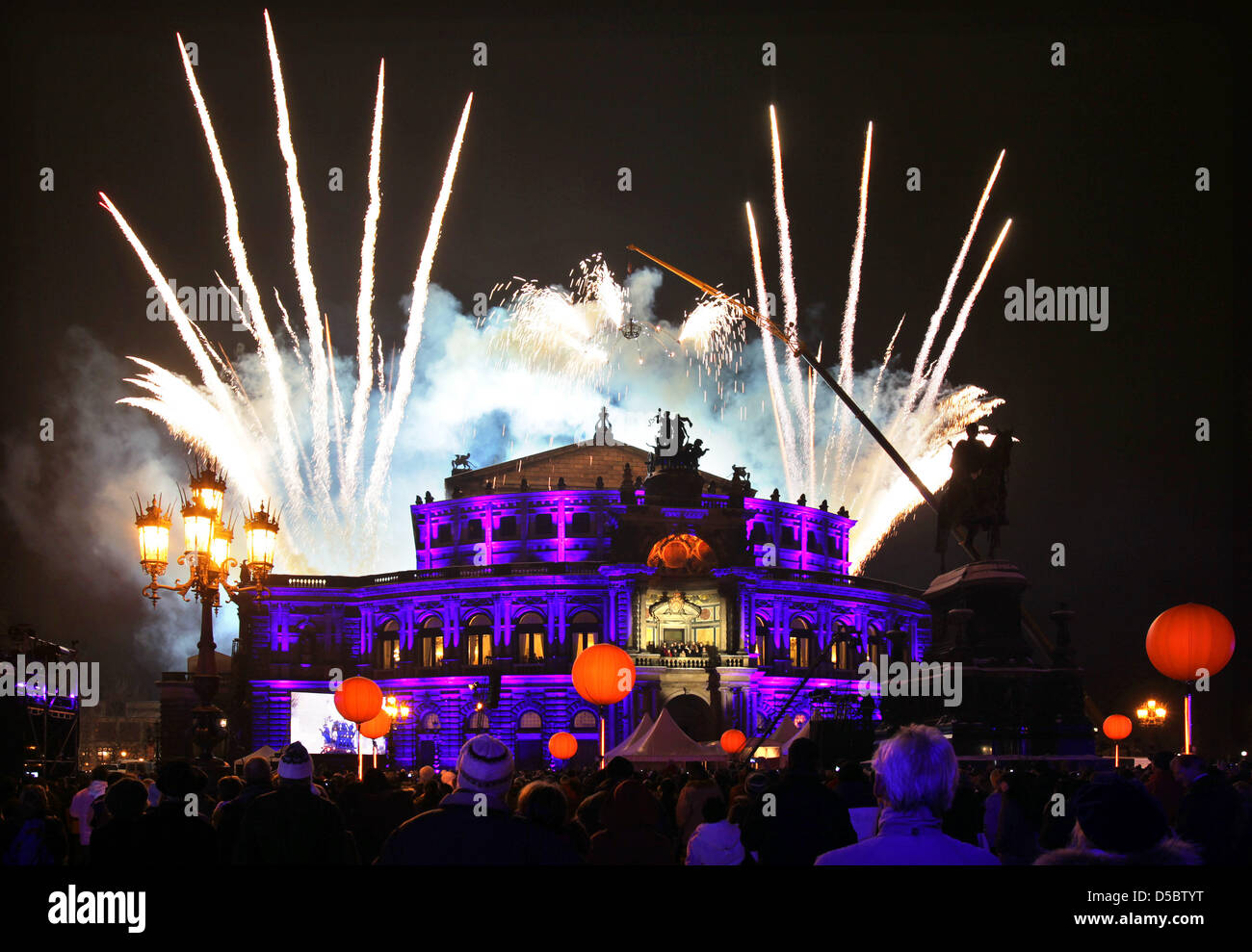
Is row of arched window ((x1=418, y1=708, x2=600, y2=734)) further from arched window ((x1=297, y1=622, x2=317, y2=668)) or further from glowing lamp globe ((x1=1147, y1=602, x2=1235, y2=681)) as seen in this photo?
glowing lamp globe ((x1=1147, y1=602, x2=1235, y2=681))

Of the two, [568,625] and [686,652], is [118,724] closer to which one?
[568,625]

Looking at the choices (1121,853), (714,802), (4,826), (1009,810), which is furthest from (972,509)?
(1121,853)

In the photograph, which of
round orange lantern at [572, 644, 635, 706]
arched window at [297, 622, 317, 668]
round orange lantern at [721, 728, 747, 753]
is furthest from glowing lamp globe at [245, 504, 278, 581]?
arched window at [297, 622, 317, 668]

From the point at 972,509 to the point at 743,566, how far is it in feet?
181

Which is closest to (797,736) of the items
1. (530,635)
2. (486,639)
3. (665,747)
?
(665,747)

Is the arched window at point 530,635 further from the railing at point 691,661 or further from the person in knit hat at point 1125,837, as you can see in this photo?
the person in knit hat at point 1125,837

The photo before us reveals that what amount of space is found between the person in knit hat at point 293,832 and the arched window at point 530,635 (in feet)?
236

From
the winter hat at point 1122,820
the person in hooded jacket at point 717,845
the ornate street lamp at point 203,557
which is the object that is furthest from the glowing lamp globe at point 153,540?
the winter hat at point 1122,820

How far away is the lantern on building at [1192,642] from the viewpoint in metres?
17.8

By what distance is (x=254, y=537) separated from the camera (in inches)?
870

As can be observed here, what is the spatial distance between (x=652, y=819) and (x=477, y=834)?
2923 millimetres

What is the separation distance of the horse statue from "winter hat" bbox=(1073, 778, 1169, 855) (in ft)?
66.2
